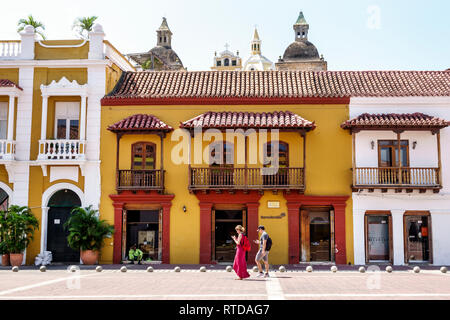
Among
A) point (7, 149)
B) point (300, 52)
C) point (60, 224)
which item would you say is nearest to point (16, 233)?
point (60, 224)

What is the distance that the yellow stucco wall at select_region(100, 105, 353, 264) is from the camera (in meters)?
21.6

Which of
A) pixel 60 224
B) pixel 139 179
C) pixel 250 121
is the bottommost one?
pixel 60 224

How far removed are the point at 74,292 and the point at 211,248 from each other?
31.7 feet

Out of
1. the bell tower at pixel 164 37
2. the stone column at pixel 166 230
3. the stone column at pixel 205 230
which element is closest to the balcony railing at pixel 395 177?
the stone column at pixel 205 230

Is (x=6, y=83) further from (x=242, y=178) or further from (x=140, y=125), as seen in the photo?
(x=242, y=178)

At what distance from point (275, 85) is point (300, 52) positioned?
174 ft

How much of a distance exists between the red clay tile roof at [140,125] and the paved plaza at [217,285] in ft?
19.0

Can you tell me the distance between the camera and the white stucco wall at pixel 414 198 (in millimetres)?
21312

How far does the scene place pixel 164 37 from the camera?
9275cm

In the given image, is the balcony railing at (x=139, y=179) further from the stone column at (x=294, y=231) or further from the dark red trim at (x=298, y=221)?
the stone column at (x=294, y=231)

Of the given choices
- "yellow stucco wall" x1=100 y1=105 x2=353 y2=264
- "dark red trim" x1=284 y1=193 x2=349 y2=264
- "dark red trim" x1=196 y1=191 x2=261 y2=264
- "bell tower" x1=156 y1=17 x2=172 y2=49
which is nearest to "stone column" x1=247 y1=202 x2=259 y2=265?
"dark red trim" x1=196 y1=191 x2=261 y2=264

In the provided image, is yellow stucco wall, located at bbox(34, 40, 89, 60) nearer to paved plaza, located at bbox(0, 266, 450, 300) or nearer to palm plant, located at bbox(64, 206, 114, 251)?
palm plant, located at bbox(64, 206, 114, 251)

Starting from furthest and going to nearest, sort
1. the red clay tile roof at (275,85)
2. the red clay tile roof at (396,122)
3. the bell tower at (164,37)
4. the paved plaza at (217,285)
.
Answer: the bell tower at (164,37) < the red clay tile roof at (275,85) < the red clay tile roof at (396,122) < the paved plaza at (217,285)

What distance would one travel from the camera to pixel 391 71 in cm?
2409
